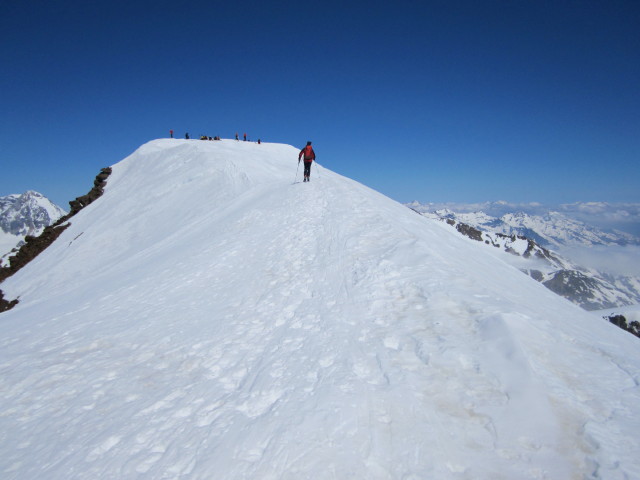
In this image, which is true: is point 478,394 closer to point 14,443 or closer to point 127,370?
point 127,370

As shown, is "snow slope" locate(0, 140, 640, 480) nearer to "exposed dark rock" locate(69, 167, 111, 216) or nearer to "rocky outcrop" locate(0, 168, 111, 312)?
"rocky outcrop" locate(0, 168, 111, 312)

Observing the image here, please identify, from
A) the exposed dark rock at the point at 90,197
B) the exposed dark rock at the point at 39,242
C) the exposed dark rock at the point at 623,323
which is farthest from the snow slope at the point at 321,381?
the exposed dark rock at the point at 623,323

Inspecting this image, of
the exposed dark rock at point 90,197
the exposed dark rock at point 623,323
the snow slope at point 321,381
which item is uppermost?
the exposed dark rock at point 90,197

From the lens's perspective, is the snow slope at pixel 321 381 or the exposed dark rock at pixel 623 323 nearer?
the snow slope at pixel 321 381

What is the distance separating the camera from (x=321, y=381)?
16.5 ft

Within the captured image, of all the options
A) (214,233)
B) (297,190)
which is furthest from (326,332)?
(297,190)

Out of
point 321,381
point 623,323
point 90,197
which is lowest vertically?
point 623,323

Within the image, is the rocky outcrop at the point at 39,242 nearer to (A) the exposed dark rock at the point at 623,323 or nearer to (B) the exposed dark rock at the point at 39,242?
(B) the exposed dark rock at the point at 39,242

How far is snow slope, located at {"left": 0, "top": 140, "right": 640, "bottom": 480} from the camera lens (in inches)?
147

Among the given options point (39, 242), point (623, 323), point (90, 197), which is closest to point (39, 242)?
point (39, 242)

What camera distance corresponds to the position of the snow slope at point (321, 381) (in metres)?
3.74

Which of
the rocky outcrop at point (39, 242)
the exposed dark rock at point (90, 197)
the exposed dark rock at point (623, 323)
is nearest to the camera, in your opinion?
the rocky outcrop at point (39, 242)

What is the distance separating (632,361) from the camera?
5355mm

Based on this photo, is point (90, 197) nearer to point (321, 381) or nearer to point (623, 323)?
point (321, 381)
